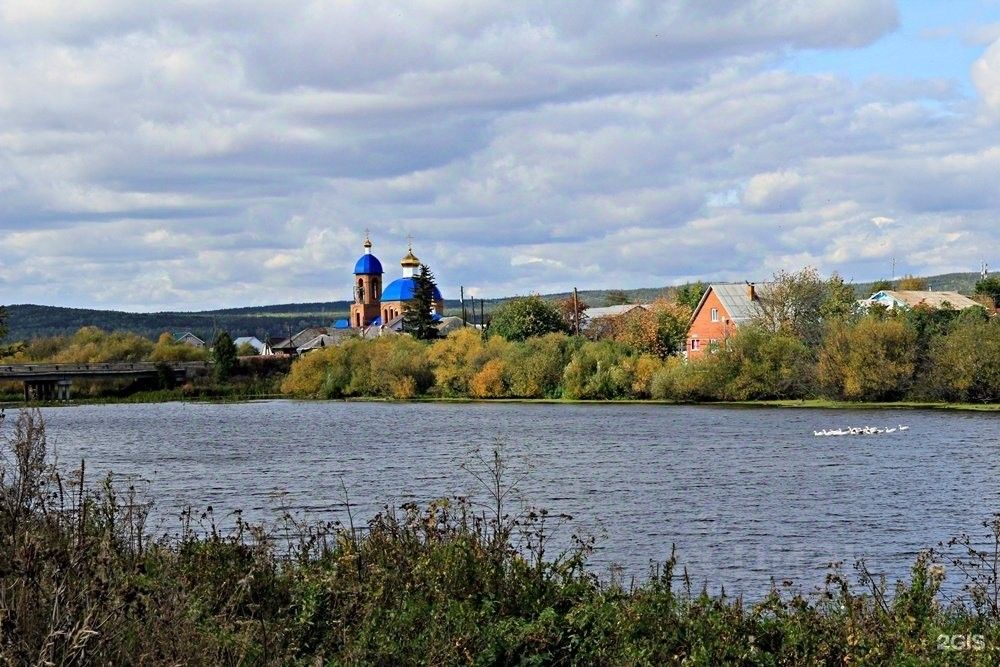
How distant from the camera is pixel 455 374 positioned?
9444 centimetres

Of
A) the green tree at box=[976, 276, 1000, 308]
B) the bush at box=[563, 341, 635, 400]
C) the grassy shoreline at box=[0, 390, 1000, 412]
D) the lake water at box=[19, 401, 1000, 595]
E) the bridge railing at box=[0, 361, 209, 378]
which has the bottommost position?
the lake water at box=[19, 401, 1000, 595]

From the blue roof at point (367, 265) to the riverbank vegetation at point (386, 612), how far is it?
6304 inches

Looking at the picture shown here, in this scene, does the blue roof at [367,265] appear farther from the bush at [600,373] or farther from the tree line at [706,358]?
the bush at [600,373]

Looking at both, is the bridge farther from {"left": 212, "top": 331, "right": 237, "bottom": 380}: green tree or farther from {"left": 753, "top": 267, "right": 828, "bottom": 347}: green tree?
{"left": 753, "top": 267, "right": 828, "bottom": 347}: green tree

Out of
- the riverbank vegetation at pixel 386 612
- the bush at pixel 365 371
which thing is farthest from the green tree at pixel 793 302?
the riverbank vegetation at pixel 386 612

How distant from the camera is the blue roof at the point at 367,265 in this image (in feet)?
569

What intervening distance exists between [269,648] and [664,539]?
14.5 meters

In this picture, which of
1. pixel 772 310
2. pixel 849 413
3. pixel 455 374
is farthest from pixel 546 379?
pixel 849 413

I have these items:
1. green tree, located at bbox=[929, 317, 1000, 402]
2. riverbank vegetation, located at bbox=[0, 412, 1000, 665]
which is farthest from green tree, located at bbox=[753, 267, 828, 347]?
riverbank vegetation, located at bbox=[0, 412, 1000, 665]

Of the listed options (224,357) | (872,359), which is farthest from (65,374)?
(872,359)

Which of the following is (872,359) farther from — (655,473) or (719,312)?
(655,473)

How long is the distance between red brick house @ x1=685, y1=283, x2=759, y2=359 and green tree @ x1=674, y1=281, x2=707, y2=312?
19.2 metres

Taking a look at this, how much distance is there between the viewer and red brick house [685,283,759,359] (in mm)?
92562

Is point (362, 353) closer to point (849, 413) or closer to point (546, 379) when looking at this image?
point (546, 379)
